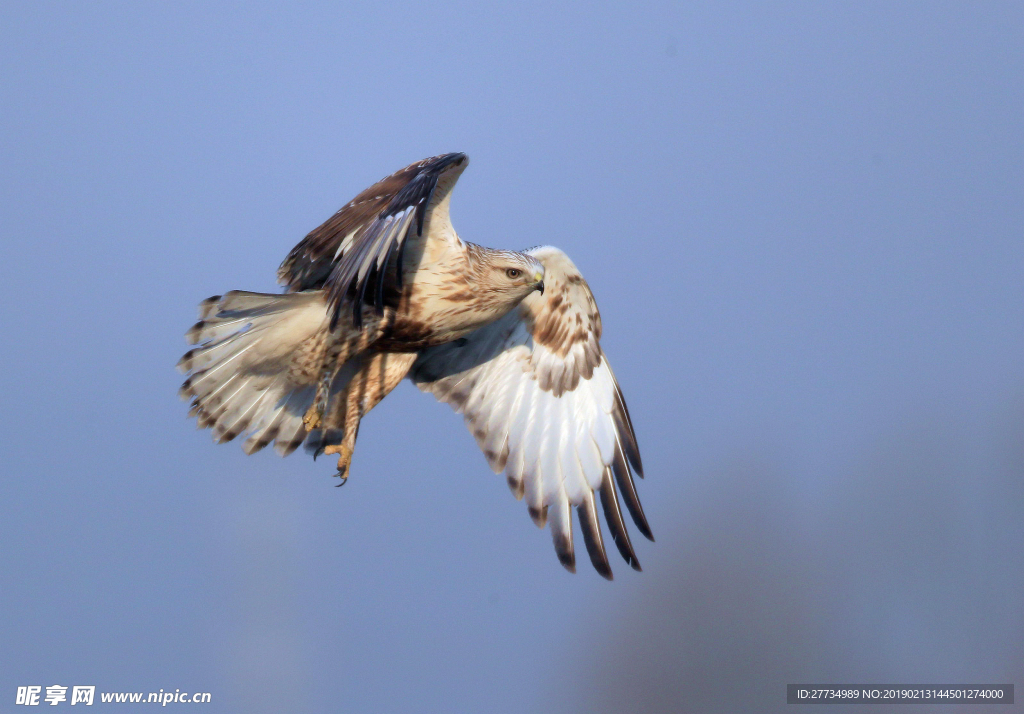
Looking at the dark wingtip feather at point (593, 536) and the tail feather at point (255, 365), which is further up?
the tail feather at point (255, 365)

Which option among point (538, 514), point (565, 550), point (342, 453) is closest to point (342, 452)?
point (342, 453)

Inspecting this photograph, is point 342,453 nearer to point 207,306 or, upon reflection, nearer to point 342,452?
point 342,452

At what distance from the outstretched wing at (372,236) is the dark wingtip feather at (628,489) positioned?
6.53 feet

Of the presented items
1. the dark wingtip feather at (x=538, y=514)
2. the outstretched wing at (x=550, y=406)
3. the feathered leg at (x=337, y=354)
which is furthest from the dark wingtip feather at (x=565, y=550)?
the feathered leg at (x=337, y=354)

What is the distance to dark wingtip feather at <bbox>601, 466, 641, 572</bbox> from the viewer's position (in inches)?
242

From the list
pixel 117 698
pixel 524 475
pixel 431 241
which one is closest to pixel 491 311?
pixel 431 241

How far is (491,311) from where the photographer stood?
5.37 metres

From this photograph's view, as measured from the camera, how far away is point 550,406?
6.47 meters

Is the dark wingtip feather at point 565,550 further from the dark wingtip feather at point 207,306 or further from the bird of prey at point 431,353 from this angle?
the dark wingtip feather at point 207,306

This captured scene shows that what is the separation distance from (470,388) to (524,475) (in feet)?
2.09

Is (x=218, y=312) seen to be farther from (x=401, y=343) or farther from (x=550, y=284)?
(x=550, y=284)

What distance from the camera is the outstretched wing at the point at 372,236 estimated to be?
4.48 m

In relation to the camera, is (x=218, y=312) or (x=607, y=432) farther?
(x=607, y=432)

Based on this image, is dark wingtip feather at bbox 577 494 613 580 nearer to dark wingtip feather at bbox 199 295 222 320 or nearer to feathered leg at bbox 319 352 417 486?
feathered leg at bbox 319 352 417 486
